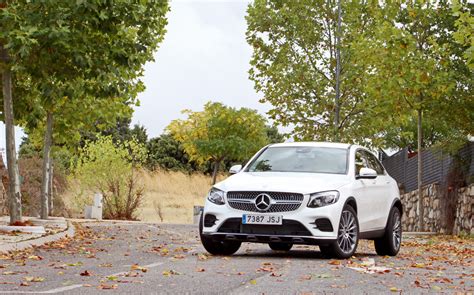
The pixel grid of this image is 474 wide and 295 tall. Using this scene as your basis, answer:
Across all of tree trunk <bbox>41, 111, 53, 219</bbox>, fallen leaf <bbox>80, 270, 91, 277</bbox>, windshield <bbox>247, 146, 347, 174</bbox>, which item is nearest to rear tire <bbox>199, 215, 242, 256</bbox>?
windshield <bbox>247, 146, 347, 174</bbox>

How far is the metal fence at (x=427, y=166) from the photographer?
2892 cm

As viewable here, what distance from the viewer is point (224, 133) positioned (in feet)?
170

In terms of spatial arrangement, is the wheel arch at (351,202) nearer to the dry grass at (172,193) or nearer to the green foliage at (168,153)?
the dry grass at (172,193)

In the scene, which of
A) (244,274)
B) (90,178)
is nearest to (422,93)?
(90,178)

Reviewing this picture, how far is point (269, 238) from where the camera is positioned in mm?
13742

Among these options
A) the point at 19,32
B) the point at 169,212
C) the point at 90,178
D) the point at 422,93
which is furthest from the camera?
the point at 169,212

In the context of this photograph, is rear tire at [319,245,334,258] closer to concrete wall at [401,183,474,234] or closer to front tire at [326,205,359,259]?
front tire at [326,205,359,259]

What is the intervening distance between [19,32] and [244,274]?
753 centimetres

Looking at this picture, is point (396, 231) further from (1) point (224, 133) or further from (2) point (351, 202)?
(1) point (224, 133)

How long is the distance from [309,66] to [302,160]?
2477 cm

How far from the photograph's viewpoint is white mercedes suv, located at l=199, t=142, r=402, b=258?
44.9 feet

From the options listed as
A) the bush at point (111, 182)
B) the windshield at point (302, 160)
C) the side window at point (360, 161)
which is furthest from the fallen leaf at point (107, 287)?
the bush at point (111, 182)

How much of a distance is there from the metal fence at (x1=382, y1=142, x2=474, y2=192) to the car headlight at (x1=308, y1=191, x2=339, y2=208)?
15528mm

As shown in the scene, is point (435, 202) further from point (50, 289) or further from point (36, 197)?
point (50, 289)
